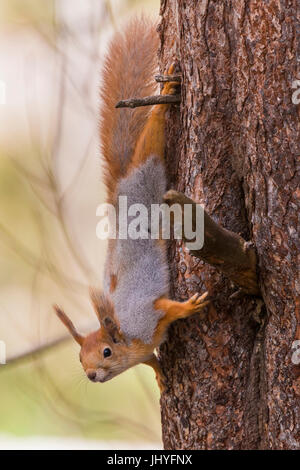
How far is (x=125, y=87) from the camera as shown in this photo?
1716 mm

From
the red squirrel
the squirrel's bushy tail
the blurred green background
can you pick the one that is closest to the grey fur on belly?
the red squirrel

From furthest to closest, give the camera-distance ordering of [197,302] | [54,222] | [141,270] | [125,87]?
[54,222], [125,87], [141,270], [197,302]

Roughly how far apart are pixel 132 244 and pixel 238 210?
11.9 inches

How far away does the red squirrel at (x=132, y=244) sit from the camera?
154 cm

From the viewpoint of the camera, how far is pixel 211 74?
1400 mm

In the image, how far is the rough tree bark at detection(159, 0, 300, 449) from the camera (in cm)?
129

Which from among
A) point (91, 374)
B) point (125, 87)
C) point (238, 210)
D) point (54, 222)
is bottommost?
point (91, 374)

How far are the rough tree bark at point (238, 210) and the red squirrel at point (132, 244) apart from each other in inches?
1.7

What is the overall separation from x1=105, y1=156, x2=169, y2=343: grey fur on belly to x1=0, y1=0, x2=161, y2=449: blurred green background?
11.0 inches

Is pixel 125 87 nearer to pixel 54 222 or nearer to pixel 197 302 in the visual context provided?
pixel 197 302

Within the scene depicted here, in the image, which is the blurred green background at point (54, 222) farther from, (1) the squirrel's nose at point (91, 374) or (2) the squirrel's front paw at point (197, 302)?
(2) the squirrel's front paw at point (197, 302)

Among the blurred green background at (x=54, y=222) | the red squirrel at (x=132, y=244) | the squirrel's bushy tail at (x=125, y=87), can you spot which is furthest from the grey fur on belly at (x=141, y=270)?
the blurred green background at (x=54, y=222)

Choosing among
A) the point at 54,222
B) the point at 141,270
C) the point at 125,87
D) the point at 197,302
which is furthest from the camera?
the point at 54,222

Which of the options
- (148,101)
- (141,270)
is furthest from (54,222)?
(148,101)
